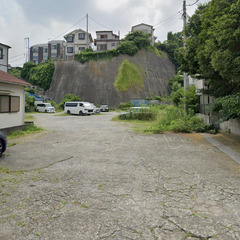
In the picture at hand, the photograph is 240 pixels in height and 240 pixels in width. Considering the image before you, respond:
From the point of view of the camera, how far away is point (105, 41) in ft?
160

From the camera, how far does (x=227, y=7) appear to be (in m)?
6.57

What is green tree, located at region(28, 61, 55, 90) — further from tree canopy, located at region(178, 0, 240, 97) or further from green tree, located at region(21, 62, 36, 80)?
tree canopy, located at region(178, 0, 240, 97)

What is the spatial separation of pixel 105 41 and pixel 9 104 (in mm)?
42192

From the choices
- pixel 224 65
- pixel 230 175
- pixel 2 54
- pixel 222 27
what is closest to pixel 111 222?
pixel 230 175

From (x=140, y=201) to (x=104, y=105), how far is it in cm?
3542

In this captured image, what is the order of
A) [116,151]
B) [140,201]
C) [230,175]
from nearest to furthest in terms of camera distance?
1. [140,201]
2. [230,175]
3. [116,151]

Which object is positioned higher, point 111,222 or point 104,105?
point 104,105

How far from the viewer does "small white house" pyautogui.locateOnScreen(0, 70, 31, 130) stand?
10258mm

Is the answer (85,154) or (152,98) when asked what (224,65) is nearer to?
(85,154)

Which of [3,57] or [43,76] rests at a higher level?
[43,76]

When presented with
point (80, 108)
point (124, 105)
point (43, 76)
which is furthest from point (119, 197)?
point (43, 76)

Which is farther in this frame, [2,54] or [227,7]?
[2,54]

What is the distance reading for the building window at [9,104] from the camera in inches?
406

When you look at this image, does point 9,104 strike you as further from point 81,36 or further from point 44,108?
point 81,36
